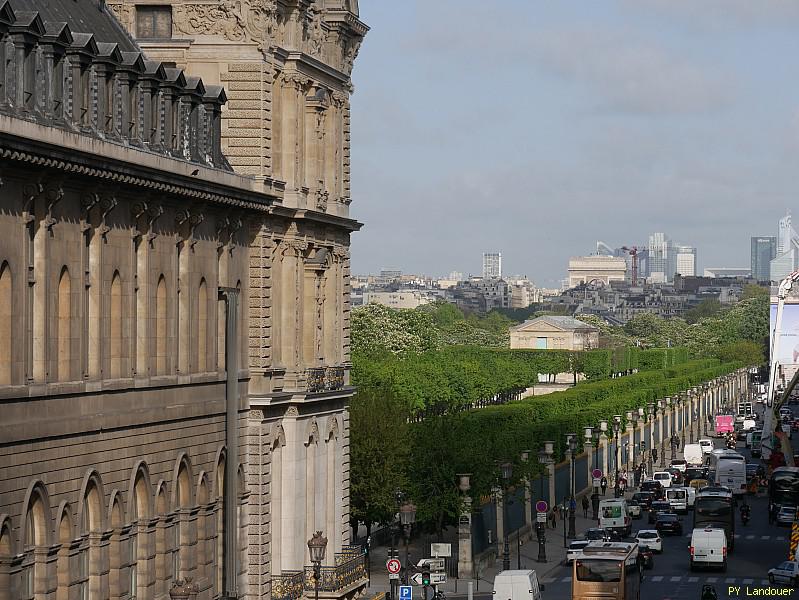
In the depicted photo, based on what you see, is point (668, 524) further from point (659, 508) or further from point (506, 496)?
point (506, 496)

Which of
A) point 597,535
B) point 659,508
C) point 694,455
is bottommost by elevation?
point 659,508

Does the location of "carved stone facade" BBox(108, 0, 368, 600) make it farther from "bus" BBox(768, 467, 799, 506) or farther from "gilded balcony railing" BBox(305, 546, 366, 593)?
"bus" BBox(768, 467, 799, 506)

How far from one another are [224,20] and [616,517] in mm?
55591

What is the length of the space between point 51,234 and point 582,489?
9711 centimetres

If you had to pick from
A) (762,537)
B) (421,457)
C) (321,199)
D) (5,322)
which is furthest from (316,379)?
(762,537)

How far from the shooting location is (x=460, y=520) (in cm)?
9638

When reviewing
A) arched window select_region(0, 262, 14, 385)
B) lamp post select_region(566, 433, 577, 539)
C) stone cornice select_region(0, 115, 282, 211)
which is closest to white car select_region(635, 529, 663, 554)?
lamp post select_region(566, 433, 577, 539)

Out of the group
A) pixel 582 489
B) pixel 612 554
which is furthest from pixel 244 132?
A: pixel 582 489

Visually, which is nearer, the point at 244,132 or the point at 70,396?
the point at 70,396

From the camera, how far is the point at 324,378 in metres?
70.4

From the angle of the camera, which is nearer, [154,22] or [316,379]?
[154,22]

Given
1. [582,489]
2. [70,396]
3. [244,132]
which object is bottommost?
[582,489]

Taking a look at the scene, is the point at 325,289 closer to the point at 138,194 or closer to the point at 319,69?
the point at 319,69

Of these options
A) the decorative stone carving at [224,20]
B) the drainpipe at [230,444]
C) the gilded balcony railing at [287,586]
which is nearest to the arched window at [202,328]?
the drainpipe at [230,444]
